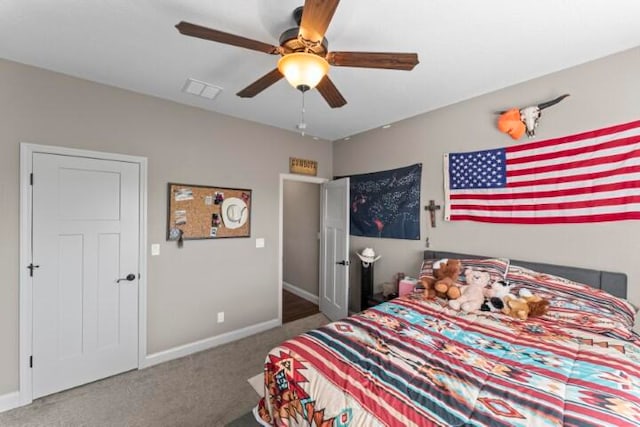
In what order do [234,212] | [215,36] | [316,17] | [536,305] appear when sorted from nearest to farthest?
1. [316,17]
2. [215,36]
3. [536,305]
4. [234,212]

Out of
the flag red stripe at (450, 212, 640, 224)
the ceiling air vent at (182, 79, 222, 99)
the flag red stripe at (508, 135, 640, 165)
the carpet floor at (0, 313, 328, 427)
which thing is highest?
the ceiling air vent at (182, 79, 222, 99)

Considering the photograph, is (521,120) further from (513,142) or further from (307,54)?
(307,54)

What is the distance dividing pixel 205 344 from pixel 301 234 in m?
2.48

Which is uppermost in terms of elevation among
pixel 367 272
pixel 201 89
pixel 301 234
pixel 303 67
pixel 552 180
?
pixel 201 89

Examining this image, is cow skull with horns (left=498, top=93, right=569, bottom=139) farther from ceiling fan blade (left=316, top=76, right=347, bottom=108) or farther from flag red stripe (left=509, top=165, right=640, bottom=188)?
ceiling fan blade (left=316, top=76, right=347, bottom=108)

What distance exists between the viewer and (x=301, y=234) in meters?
5.07

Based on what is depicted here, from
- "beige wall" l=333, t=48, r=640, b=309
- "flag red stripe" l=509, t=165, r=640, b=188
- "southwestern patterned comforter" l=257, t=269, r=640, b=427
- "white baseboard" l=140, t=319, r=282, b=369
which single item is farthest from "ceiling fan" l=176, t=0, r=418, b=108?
"white baseboard" l=140, t=319, r=282, b=369

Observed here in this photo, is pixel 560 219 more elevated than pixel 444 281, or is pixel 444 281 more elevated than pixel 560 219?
pixel 560 219

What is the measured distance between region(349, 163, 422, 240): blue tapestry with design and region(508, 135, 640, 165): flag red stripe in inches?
39.1

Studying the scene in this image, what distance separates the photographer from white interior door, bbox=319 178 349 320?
361 centimetres

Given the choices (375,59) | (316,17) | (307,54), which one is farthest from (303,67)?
(375,59)

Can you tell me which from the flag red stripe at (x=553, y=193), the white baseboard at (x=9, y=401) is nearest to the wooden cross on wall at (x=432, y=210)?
the flag red stripe at (x=553, y=193)

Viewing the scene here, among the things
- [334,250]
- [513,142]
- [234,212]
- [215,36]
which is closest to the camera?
[215,36]

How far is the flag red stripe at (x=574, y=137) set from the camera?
6.32 ft
